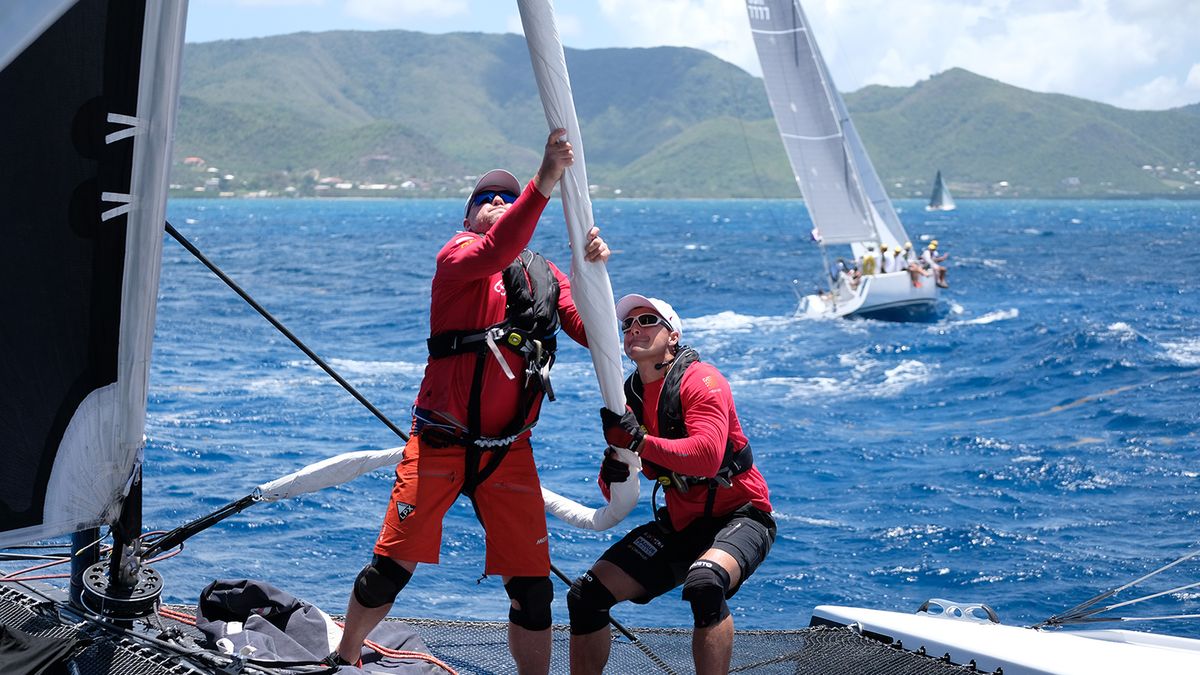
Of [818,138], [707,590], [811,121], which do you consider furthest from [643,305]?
[811,121]

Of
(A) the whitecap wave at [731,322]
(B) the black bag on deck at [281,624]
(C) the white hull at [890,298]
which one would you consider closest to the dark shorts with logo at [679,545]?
(B) the black bag on deck at [281,624]

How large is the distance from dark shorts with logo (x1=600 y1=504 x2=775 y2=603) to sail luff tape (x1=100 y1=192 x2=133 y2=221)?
205cm

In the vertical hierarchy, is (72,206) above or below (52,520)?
above

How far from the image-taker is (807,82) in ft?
118

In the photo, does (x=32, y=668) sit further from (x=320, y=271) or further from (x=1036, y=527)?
(x=320, y=271)

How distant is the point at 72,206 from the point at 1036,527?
1002 cm

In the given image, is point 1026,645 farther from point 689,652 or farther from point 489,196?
point 489,196

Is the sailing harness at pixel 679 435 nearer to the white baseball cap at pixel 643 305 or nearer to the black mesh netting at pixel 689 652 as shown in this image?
the white baseball cap at pixel 643 305

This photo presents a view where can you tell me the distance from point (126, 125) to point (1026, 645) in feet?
13.0

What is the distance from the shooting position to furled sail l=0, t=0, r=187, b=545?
11.4ft

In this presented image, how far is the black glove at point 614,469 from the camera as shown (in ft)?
14.3

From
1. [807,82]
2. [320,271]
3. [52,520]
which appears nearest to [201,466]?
[52,520]

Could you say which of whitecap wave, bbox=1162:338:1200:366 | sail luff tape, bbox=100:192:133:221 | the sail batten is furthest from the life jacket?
sail luff tape, bbox=100:192:133:221

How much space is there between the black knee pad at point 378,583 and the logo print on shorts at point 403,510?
15cm
